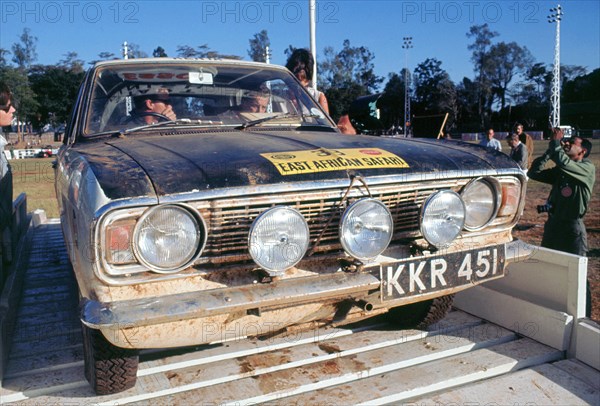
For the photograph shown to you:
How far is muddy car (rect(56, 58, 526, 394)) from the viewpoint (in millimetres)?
2027

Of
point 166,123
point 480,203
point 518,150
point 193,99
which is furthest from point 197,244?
point 518,150

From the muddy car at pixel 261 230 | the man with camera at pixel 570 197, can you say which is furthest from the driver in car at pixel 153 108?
the man with camera at pixel 570 197

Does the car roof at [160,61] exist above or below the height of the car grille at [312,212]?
above

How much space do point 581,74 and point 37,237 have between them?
72.8 metres

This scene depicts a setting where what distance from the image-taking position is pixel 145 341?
82.7 inches

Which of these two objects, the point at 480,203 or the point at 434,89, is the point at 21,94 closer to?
the point at 434,89

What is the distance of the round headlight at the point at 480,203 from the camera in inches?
105

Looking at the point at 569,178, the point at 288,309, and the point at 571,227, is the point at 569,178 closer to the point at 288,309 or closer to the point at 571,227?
the point at 571,227

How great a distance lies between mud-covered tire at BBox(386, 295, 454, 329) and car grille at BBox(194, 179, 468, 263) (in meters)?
0.73

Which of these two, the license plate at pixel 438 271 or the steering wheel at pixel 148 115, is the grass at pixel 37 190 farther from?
the license plate at pixel 438 271

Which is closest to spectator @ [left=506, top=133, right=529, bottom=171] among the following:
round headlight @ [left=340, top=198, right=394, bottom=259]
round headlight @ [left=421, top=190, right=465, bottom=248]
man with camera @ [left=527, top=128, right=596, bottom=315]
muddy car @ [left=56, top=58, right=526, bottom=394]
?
man with camera @ [left=527, top=128, right=596, bottom=315]

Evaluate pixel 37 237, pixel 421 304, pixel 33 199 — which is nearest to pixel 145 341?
pixel 421 304

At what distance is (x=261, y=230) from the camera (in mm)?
2115

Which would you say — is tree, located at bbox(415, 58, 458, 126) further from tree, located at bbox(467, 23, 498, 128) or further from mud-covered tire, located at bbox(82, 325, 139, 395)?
mud-covered tire, located at bbox(82, 325, 139, 395)
